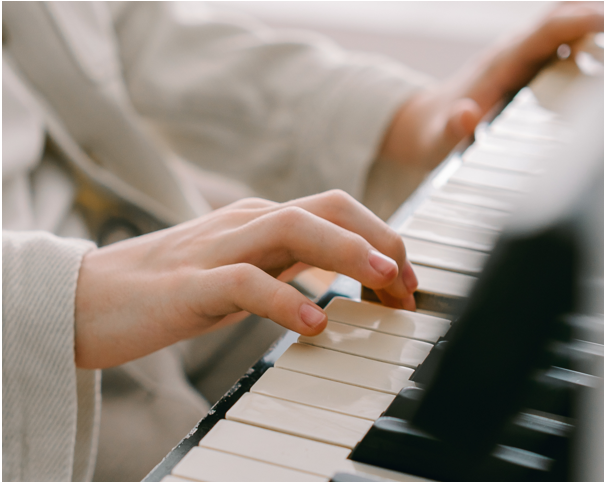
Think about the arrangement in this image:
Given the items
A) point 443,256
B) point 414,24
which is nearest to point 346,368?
point 443,256

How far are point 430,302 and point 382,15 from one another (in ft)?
6.14

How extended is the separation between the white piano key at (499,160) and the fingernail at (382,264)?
0.22 meters

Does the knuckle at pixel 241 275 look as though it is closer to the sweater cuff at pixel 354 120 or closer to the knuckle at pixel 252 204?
the knuckle at pixel 252 204

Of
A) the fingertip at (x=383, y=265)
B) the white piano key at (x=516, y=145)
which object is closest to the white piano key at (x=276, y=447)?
the fingertip at (x=383, y=265)

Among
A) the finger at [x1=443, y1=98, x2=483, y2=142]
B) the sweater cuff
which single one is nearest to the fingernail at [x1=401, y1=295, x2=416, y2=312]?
the finger at [x1=443, y1=98, x2=483, y2=142]

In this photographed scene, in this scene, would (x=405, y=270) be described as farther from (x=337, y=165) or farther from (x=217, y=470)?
(x=337, y=165)

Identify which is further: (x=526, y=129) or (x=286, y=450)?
(x=526, y=129)

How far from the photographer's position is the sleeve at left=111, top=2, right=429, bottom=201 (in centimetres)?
82

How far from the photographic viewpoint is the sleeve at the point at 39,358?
356 millimetres

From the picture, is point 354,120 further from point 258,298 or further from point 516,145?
point 258,298

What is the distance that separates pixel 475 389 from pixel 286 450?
80mm

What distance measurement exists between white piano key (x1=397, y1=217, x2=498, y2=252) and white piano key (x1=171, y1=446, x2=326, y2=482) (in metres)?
0.22

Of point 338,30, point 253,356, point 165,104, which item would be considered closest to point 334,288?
point 253,356

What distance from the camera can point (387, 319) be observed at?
12.6 inches
